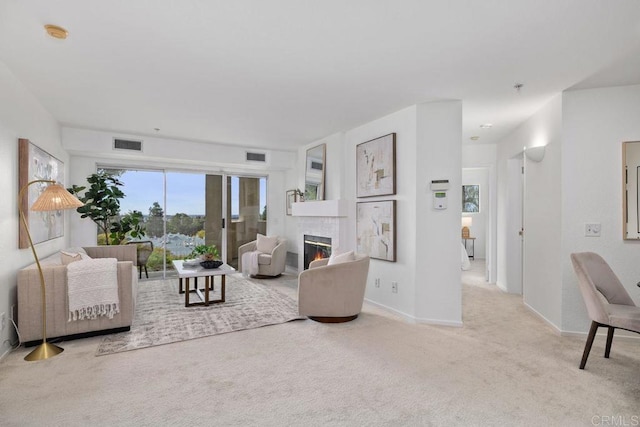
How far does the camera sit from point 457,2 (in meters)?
2.05

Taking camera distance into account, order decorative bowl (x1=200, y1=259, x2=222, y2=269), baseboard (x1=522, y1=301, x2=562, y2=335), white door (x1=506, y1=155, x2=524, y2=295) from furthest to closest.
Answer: white door (x1=506, y1=155, x2=524, y2=295), decorative bowl (x1=200, y1=259, x2=222, y2=269), baseboard (x1=522, y1=301, x2=562, y2=335)

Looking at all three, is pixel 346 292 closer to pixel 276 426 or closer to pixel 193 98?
pixel 276 426

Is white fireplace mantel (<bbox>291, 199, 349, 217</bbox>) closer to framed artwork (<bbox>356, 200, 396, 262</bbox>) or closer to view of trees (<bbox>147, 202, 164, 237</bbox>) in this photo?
framed artwork (<bbox>356, 200, 396, 262</bbox>)

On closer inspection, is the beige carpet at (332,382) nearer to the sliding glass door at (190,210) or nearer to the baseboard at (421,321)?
the baseboard at (421,321)

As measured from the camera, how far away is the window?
9.23 meters

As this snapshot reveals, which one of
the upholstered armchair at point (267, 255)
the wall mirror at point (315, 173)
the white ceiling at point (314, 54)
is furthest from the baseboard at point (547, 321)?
the upholstered armchair at point (267, 255)

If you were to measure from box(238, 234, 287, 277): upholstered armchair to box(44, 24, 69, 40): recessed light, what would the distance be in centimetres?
440

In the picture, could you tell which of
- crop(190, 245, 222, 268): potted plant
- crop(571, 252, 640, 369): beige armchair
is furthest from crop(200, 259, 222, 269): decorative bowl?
crop(571, 252, 640, 369): beige armchair

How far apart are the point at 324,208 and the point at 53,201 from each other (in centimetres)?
341

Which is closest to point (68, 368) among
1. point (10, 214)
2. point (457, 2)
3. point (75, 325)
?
point (75, 325)

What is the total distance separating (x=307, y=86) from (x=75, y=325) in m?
3.21

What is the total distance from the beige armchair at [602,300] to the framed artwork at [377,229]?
6.10 feet

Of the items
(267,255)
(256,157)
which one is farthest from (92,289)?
(256,157)

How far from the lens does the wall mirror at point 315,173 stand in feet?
19.0
